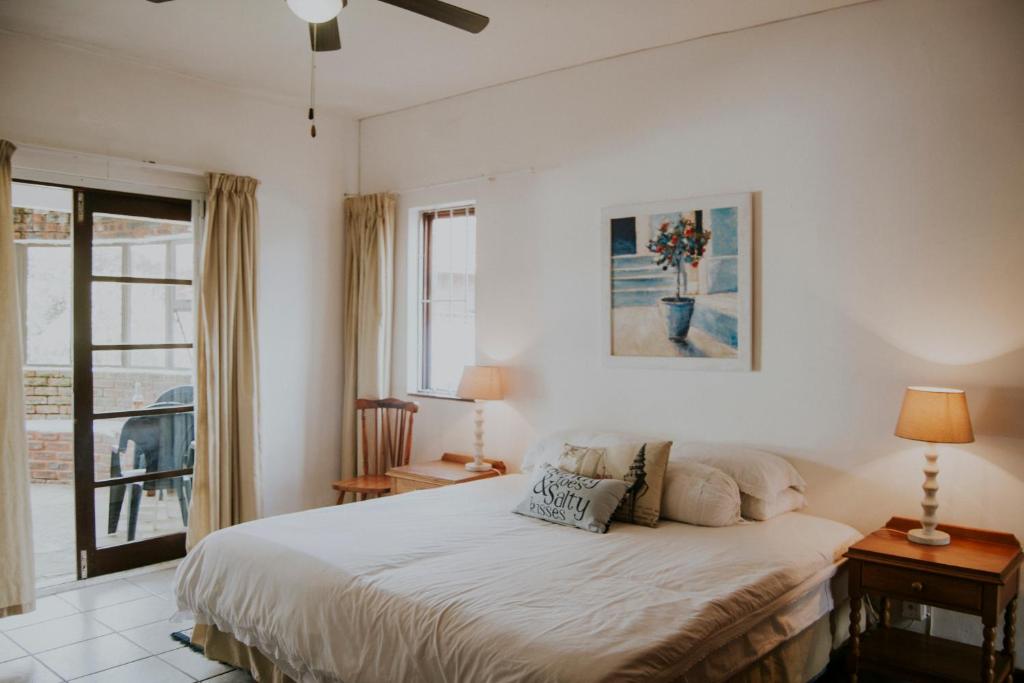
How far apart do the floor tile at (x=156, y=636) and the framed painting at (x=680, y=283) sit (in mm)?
2520

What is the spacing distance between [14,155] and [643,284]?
3250 mm

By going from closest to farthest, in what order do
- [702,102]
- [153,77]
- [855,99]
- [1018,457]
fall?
[1018,457] < [855,99] < [702,102] < [153,77]

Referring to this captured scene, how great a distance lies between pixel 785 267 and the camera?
3527mm

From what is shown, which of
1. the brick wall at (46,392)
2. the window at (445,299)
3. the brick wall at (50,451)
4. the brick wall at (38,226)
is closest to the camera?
the window at (445,299)

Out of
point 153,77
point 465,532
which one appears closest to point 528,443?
point 465,532

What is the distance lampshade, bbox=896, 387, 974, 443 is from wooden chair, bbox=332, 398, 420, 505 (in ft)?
9.68

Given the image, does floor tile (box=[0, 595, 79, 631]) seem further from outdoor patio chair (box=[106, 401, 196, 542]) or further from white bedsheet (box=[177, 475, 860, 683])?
white bedsheet (box=[177, 475, 860, 683])

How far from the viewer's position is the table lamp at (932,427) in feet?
9.25

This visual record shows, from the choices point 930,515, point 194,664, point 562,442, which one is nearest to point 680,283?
point 562,442

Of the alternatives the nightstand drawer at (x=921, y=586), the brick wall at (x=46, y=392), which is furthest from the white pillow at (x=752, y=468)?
the brick wall at (x=46, y=392)

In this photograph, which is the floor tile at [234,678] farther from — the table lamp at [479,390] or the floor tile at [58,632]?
the table lamp at [479,390]

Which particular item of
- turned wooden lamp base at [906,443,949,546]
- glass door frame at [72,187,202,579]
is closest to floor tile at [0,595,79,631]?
glass door frame at [72,187,202,579]

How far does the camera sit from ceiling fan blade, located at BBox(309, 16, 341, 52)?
8.98ft

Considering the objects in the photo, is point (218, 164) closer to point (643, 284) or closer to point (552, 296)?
point (552, 296)
